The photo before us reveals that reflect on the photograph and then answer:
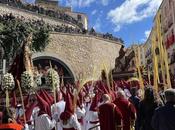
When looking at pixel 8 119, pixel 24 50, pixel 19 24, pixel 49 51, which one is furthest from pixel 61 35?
pixel 8 119

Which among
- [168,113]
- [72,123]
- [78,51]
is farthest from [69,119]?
[78,51]

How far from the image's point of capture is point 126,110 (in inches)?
429

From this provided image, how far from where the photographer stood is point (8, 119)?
833 centimetres

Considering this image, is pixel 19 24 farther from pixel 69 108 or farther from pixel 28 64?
pixel 69 108

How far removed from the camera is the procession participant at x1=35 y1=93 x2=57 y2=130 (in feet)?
36.6

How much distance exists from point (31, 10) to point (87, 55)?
6599 mm

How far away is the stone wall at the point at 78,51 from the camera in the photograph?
144ft

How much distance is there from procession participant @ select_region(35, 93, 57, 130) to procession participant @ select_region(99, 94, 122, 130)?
4.23ft

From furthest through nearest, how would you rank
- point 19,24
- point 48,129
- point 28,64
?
point 19,24, point 28,64, point 48,129

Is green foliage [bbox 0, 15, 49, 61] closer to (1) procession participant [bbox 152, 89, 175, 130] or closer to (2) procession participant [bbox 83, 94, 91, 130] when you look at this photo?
(2) procession participant [bbox 83, 94, 91, 130]

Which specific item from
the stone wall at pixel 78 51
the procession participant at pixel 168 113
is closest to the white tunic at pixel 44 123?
the procession participant at pixel 168 113

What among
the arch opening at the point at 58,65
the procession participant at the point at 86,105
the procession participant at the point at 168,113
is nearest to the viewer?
the procession participant at the point at 168,113

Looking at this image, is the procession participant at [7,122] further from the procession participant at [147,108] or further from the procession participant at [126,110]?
the procession participant at [126,110]

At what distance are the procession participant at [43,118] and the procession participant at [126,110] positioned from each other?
5.13ft
